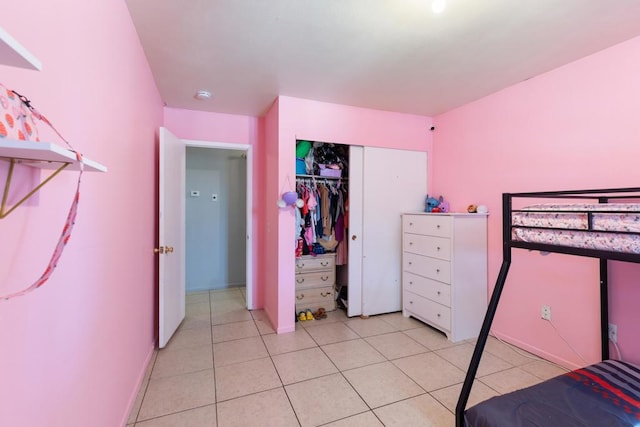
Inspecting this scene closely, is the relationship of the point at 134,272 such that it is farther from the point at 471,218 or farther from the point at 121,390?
the point at 471,218

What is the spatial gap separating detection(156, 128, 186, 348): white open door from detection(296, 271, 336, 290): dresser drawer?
1254 mm

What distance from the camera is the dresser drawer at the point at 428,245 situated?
8.82 ft

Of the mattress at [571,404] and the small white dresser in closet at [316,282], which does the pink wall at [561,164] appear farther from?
the small white dresser in closet at [316,282]

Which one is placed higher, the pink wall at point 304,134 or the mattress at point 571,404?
the pink wall at point 304,134

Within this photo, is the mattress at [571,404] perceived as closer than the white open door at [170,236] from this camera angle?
Yes

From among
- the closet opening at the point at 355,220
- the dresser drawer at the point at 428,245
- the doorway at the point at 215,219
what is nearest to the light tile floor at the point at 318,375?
the closet opening at the point at 355,220

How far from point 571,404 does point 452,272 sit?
52.7 inches

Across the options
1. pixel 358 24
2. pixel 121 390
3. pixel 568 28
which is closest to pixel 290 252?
pixel 121 390

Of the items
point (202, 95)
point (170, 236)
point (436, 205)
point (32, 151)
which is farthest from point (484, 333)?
point (202, 95)

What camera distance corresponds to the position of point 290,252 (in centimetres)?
282

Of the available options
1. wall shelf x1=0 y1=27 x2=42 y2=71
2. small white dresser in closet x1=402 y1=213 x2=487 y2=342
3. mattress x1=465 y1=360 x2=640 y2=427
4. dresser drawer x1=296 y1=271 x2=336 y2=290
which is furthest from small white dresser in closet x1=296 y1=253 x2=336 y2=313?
wall shelf x1=0 y1=27 x2=42 y2=71

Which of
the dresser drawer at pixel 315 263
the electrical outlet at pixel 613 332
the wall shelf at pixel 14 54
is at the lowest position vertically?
the electrical outlet at pixel 613 332

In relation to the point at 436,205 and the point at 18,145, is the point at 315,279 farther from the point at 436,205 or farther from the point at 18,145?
the point at 18,145

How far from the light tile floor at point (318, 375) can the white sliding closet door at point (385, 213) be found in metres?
0.36
